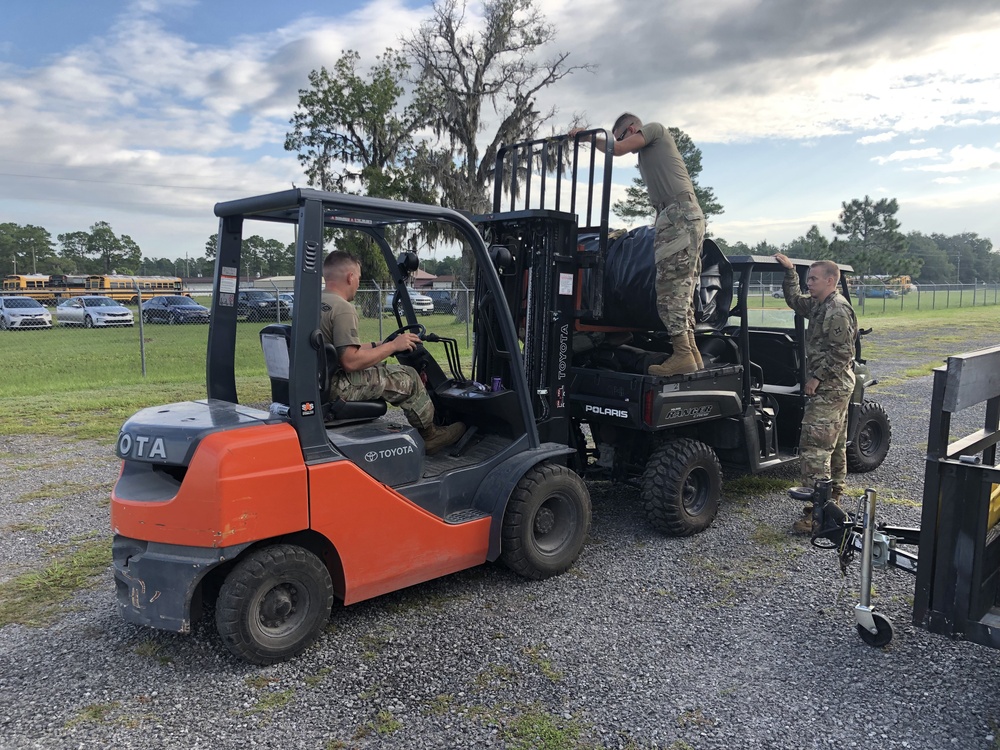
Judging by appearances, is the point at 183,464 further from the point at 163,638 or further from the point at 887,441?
the point at 887,441

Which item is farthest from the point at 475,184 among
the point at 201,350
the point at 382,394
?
the point at 382,394

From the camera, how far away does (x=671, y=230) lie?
5.27 metres

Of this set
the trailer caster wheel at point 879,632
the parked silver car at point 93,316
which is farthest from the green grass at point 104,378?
the parked silver car at point 93,316

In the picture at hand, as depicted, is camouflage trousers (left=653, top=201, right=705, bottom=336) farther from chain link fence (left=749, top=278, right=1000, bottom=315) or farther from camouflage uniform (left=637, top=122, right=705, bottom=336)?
chain link fence (left=749, top=278, right=1000, bottom=315)

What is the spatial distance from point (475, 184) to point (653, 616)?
1086 inches

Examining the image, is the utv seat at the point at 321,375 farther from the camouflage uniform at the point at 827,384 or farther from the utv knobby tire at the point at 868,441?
the utv knobby tire at the point at 868,441

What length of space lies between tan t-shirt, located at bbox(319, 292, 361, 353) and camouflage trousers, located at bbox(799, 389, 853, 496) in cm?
364

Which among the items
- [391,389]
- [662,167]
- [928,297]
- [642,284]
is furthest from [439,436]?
[928,297]

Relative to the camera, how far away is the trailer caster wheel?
3730 mm

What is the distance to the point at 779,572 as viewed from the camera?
4875mm

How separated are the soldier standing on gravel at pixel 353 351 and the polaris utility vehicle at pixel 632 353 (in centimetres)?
106

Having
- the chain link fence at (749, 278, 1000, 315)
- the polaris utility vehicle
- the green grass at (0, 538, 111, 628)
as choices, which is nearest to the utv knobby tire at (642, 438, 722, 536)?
the polaris utility vehicle

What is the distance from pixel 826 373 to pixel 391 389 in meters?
3.44

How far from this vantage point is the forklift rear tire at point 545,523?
4512mm
